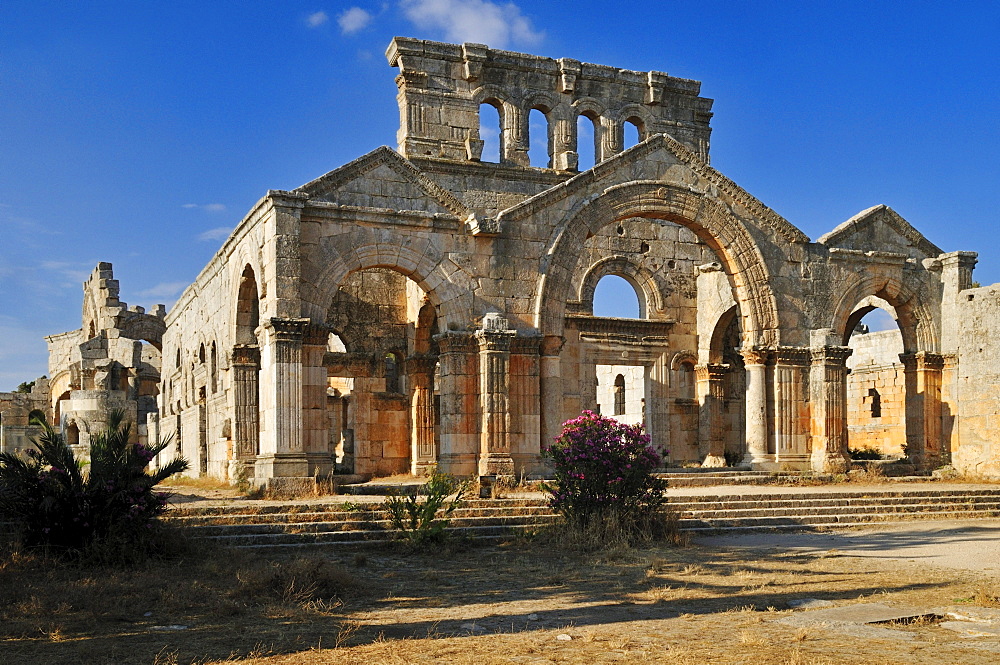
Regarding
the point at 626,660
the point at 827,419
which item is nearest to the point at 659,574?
the point at 626,660

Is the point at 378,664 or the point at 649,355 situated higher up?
the point at 649,355

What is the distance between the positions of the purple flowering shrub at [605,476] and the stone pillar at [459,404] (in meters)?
4.73

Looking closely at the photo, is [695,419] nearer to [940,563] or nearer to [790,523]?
[790,523]

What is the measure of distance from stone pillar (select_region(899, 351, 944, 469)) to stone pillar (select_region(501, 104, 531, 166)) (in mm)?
9685

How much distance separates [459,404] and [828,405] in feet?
24.5

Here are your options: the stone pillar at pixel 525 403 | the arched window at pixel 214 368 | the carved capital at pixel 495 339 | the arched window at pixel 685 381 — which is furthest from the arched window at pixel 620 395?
the carved capital at pixel 495 339

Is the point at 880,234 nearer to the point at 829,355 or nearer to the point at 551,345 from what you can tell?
the point at 829,355

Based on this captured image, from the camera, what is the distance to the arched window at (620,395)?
3294 cm

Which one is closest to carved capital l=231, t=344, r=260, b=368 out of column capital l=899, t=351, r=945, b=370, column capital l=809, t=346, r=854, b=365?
column capital l=809, t=346, r=854, b=365

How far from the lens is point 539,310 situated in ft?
60.2

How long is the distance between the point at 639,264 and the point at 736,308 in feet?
8.76

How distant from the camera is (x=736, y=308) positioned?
23859 mm

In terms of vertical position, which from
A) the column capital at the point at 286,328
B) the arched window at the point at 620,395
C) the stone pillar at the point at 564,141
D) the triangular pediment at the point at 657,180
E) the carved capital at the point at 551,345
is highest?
the stone pillar at the point at 564,141

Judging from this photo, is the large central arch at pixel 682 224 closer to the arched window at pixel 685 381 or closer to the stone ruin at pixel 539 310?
the stone ruin at pixel 539 310
